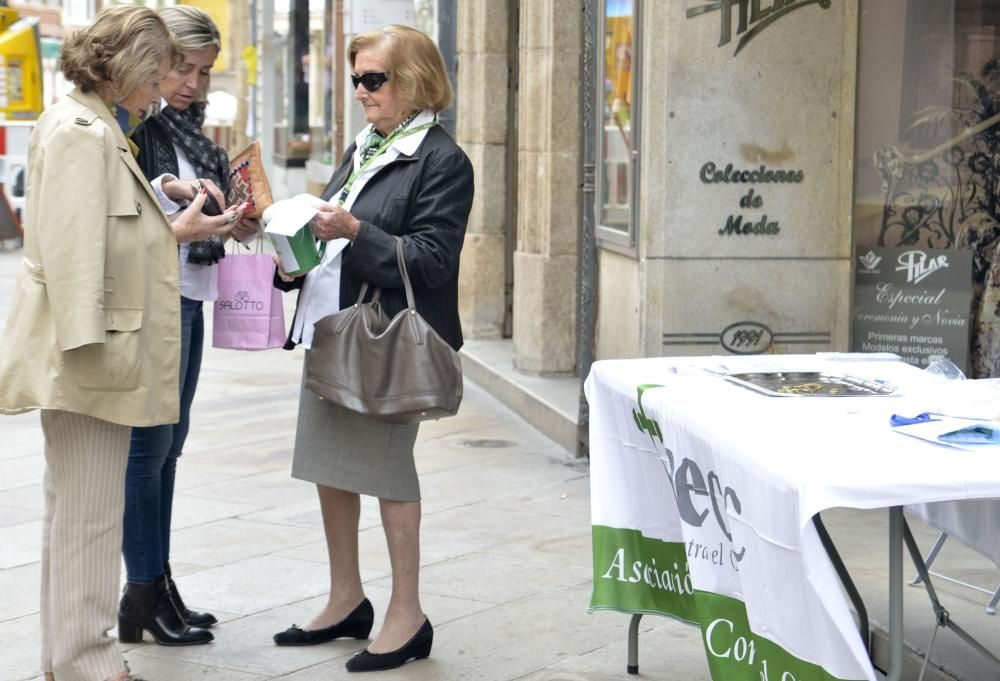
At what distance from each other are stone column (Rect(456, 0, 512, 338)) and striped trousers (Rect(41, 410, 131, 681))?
24.3ft

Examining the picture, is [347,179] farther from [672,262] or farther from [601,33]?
[601,33]

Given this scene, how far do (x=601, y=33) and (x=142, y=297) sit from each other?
185 inches

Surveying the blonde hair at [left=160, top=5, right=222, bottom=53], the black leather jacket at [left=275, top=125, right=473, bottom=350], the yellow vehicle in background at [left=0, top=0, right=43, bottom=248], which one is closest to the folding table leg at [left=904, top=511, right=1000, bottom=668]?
the black leather jacket at [left=275, top=125, right=473, bottom=350]

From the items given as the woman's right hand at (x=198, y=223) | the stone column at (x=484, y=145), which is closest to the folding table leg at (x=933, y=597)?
the woman's right hand at (x=198, y=223)

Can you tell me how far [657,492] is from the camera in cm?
428

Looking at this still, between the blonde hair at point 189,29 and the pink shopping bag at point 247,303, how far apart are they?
2.13 ft

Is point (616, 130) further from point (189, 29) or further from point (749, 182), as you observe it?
point (189, 29)

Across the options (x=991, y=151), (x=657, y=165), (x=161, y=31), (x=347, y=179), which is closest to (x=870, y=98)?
(x=991, y=151)

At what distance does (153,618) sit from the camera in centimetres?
481

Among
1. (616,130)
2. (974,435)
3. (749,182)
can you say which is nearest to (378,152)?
(974,435)

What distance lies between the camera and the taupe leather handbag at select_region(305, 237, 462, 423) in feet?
14.2

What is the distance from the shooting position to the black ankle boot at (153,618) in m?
4.79

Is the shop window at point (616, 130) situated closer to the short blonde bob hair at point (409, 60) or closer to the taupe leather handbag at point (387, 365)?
the short blonde bob hair at point (409, 60)

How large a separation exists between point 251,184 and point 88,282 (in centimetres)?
91
